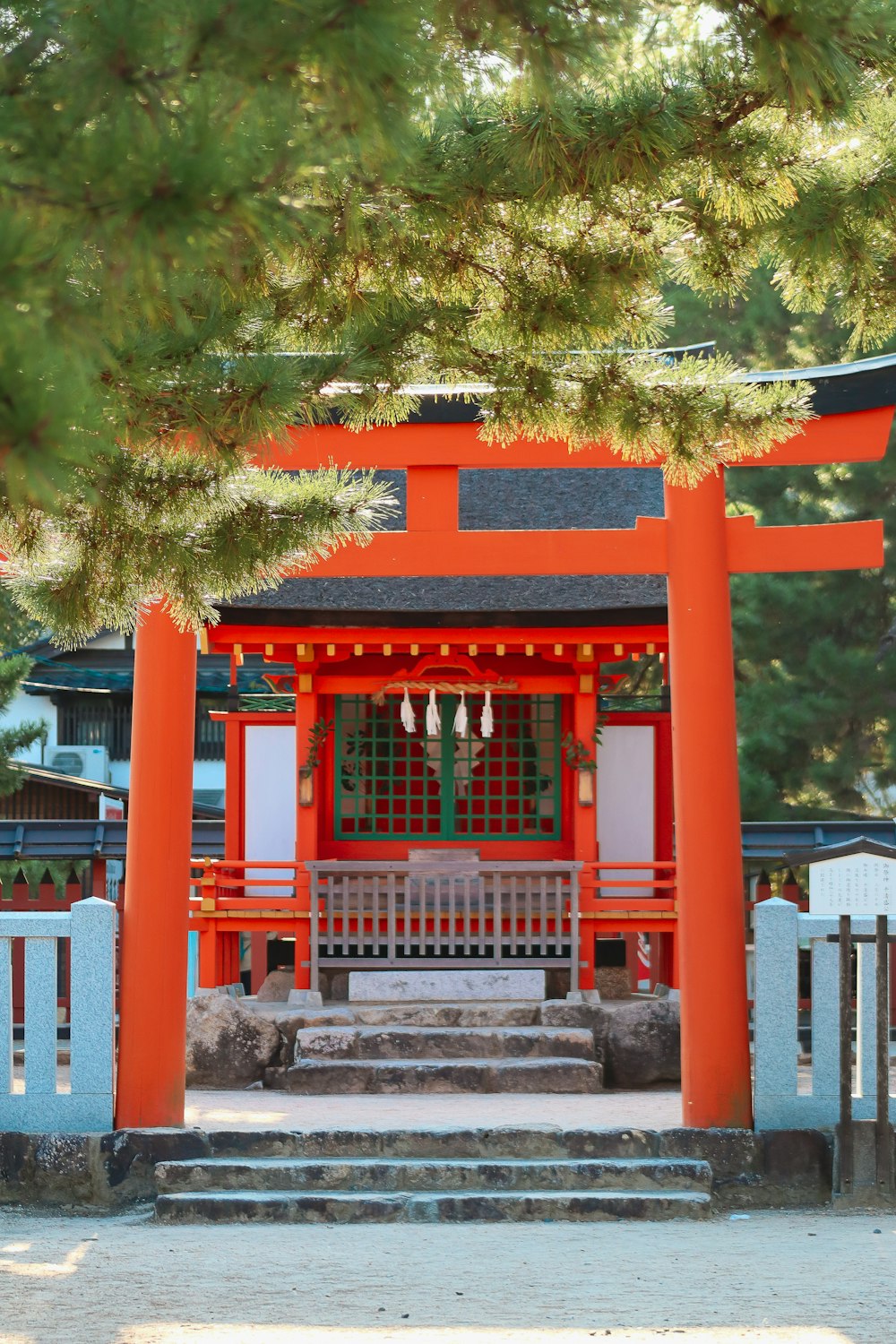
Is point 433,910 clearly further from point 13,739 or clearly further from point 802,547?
point 13,739

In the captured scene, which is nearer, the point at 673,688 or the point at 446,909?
the point at 673,688

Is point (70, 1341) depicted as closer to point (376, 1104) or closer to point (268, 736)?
point (376, 1104)

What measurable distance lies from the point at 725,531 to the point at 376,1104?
3.93 metres

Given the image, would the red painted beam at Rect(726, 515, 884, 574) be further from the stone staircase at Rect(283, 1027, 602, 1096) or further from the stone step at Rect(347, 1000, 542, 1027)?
the stone step at Rect(347, 1000, 542, 1027)

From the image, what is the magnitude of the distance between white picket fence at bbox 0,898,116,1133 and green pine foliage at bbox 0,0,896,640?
2.17m

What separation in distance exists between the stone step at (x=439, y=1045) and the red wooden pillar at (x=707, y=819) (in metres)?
2.48

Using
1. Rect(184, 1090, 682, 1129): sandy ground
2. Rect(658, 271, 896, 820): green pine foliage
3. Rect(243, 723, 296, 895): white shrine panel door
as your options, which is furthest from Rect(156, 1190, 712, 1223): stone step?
Rect(658, 271, 896, 820): green pine foliage

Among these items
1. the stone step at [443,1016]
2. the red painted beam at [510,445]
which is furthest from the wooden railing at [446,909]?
the red painted beam at [510,445]

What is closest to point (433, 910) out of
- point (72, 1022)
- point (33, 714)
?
point (72, 1022)

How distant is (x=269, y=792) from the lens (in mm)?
12281

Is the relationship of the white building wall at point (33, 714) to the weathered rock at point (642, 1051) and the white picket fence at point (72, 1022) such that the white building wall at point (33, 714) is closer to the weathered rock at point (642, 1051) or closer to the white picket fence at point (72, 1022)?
the weathered rock at point (642, 1051)

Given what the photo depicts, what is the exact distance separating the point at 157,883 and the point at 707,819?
2783mm

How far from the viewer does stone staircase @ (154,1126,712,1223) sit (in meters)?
6.12

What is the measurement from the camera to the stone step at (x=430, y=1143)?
260 inches
